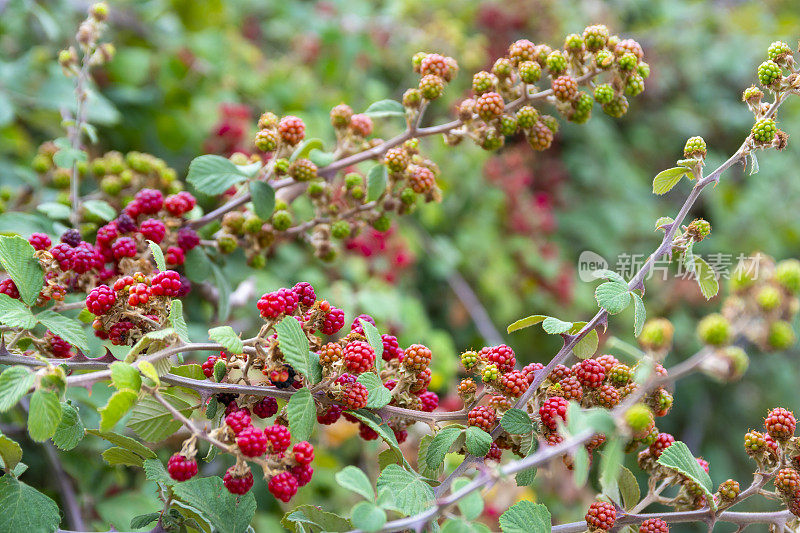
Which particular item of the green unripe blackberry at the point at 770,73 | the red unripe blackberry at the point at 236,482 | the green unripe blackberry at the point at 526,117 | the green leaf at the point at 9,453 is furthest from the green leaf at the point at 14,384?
the green unripe blackberry at the point at 770,73

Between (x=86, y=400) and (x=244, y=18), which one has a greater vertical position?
(x=244, y=18)

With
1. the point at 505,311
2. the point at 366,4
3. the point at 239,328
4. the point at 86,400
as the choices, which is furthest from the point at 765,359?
the point at 86,400

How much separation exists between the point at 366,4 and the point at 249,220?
2.29 m

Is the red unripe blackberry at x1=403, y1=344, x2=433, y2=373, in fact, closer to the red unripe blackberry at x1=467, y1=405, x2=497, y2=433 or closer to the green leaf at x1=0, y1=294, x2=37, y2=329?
the red unripe blackberry at x1=467, y1=405, x2=497, y2=433

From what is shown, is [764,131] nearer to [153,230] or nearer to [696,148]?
[696,148]

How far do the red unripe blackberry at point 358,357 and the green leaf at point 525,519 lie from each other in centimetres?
24

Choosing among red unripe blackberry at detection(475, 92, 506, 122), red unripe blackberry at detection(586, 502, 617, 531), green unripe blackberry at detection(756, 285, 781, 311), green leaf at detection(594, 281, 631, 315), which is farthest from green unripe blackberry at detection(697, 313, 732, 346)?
red unripe blackberry at detection(475, 92, 506, 122)

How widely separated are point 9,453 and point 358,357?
0.44 metres

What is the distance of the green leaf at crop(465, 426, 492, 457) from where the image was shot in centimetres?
74

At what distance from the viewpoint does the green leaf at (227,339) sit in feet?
2.22

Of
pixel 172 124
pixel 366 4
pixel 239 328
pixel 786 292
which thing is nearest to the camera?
pixel 786 292

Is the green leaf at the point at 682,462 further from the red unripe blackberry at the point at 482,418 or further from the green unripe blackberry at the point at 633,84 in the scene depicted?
the green unripe blackberry at the point at 633,84

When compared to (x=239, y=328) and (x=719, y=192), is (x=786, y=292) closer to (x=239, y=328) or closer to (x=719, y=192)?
(x=239, y=328)

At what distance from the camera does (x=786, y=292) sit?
562 mm
